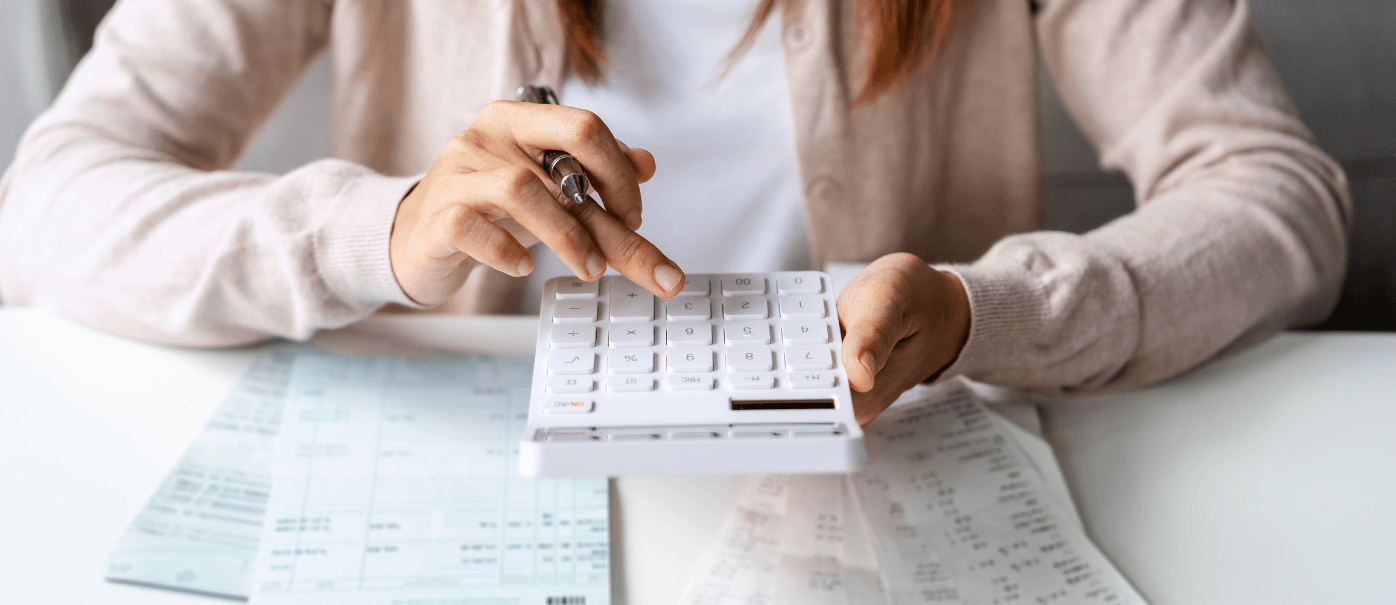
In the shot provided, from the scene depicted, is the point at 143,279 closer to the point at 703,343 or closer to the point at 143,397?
the point at 143,397

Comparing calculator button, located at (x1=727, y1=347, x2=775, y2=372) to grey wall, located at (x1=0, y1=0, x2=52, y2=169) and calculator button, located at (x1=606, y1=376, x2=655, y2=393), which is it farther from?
grey wall, located at (x1=0, y1=0, x2=52, y2=169)

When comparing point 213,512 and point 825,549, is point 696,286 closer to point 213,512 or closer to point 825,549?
point 825,549

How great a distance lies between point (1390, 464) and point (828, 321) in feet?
1.07

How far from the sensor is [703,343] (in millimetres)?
352

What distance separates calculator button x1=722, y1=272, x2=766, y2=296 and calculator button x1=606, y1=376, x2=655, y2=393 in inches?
2.6

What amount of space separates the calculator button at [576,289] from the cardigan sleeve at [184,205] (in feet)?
0.35

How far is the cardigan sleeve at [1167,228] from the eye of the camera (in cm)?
46

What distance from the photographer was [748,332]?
356mm

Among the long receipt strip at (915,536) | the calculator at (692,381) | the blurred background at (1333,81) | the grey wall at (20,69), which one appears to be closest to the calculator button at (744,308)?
the calculator at (692,381)

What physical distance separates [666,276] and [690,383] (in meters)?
0.06

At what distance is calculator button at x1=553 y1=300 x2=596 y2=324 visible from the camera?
36 cm

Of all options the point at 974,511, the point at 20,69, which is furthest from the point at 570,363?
the point at 20,69

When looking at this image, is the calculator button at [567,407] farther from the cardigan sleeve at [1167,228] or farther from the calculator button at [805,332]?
the cardigan sleeve at [1167,228]

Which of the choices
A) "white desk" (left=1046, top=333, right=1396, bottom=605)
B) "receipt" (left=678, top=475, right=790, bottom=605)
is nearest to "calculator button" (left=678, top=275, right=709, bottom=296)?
"receipt" (left=678, top=475, right=790, bottom=605)
